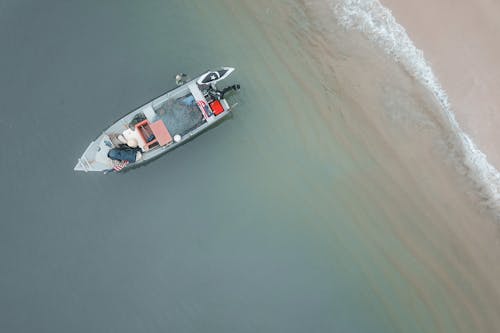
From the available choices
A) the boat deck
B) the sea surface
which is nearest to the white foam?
the sea surface

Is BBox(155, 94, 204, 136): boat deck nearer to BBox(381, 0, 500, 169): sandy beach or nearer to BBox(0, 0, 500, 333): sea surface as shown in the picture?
BBox(0, 0, 500, 333): sea surface

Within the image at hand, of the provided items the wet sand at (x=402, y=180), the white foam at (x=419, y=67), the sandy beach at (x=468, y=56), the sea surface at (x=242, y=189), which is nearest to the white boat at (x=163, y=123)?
the sea surface at (x=242, y=189)

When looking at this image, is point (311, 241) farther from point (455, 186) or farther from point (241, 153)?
point (455, 186)

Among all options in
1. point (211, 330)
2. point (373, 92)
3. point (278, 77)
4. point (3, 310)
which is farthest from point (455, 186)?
point (3, 310)

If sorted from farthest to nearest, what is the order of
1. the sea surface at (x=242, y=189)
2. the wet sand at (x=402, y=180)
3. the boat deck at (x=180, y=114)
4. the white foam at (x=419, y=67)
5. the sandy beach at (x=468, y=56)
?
the boat deck at (x=180, y=114)
the sea surface at (x=242, y=189)
the wet sand at (x=402, y=180)
the white foam at (x=419, y=67)
the sandy beach at (x=468, y=56)

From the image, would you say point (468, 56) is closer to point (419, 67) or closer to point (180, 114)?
point (419, 67)

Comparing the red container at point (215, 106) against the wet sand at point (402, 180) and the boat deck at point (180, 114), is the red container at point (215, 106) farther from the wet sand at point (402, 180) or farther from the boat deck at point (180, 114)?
the wet sand at point (402, 180)

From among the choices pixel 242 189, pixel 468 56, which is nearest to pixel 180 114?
pixel 242 189
